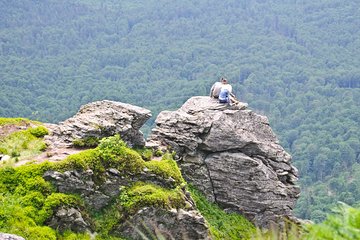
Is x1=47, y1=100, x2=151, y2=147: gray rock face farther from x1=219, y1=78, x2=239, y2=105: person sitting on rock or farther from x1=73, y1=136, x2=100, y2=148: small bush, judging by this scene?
x1=219, y1=78, x2=239, y2=105: person sitting on rock

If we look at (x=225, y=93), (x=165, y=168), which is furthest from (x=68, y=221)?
(x=225, y=93)

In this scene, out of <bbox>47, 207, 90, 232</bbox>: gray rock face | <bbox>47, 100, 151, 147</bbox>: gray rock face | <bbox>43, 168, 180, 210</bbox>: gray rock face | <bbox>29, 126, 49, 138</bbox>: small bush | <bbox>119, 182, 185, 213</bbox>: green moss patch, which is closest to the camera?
<bbox>47, 207, 90, 232</bbox>: gray rock face

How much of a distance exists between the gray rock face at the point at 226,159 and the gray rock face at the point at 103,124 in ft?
5.35

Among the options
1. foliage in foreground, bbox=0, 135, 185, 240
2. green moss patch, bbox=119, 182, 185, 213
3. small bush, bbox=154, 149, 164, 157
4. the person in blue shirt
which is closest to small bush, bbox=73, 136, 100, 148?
foliage in foreground, bbox=0, 135, 185, 240

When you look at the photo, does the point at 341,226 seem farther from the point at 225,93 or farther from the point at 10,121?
the point at 225,93

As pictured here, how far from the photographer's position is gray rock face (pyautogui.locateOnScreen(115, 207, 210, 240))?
17.8 meters

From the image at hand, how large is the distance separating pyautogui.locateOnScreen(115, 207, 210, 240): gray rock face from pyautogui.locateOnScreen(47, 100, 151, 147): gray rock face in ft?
11.3

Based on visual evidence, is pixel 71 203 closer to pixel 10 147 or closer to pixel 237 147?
pixel 10 147

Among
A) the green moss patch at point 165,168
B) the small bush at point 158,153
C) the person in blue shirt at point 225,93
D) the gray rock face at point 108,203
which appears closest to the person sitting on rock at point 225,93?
the person in blue shirt at point 225,93

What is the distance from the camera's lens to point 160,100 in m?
158

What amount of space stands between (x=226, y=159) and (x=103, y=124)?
17.7 feet

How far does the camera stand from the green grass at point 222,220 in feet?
71.6

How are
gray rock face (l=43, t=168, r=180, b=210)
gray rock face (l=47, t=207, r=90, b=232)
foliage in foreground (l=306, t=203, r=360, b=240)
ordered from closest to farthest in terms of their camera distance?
foliage in foreground (l=306, t=203, r=360, b=240) < gray rock face (l=47, t=207, r=90, b=232) < gray rock face (l=43, t=168, r=180, b=210)

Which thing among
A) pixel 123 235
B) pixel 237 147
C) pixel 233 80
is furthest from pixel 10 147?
pixel 233 80
